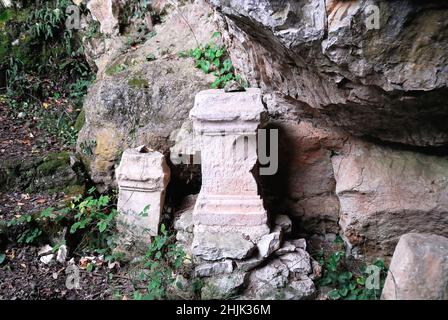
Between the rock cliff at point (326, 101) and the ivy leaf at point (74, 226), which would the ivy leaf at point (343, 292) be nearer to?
the rock cliff at point (326, 101)

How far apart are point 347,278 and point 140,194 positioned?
1.85 metres

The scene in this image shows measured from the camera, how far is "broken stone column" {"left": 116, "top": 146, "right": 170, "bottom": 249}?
3.69 meters

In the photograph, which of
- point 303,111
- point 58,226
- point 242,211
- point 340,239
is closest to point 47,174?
point 58,226

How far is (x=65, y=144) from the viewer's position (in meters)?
5.09

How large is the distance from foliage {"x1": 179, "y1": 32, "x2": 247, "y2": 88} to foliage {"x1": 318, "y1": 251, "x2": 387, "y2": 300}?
1869 mm

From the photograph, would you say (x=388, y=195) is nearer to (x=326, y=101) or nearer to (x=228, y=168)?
(x=326, y=101)

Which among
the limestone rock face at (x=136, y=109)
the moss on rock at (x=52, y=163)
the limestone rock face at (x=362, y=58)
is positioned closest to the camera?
the limestone rock face at (x=362, y=58)

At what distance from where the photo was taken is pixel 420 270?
2.55 meters

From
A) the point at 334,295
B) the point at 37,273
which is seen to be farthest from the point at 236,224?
the point at 37,273

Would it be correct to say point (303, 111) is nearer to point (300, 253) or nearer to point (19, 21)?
point (300, 253)

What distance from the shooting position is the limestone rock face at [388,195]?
134 inches

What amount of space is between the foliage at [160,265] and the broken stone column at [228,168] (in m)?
0.30

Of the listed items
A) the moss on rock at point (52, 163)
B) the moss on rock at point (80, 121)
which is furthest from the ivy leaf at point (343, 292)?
the moss on rock at point (80, 121)

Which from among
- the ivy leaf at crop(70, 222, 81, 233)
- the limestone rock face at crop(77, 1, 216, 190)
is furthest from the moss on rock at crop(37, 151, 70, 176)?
the ivy leaf at crop(70, 222, 81, 233)
